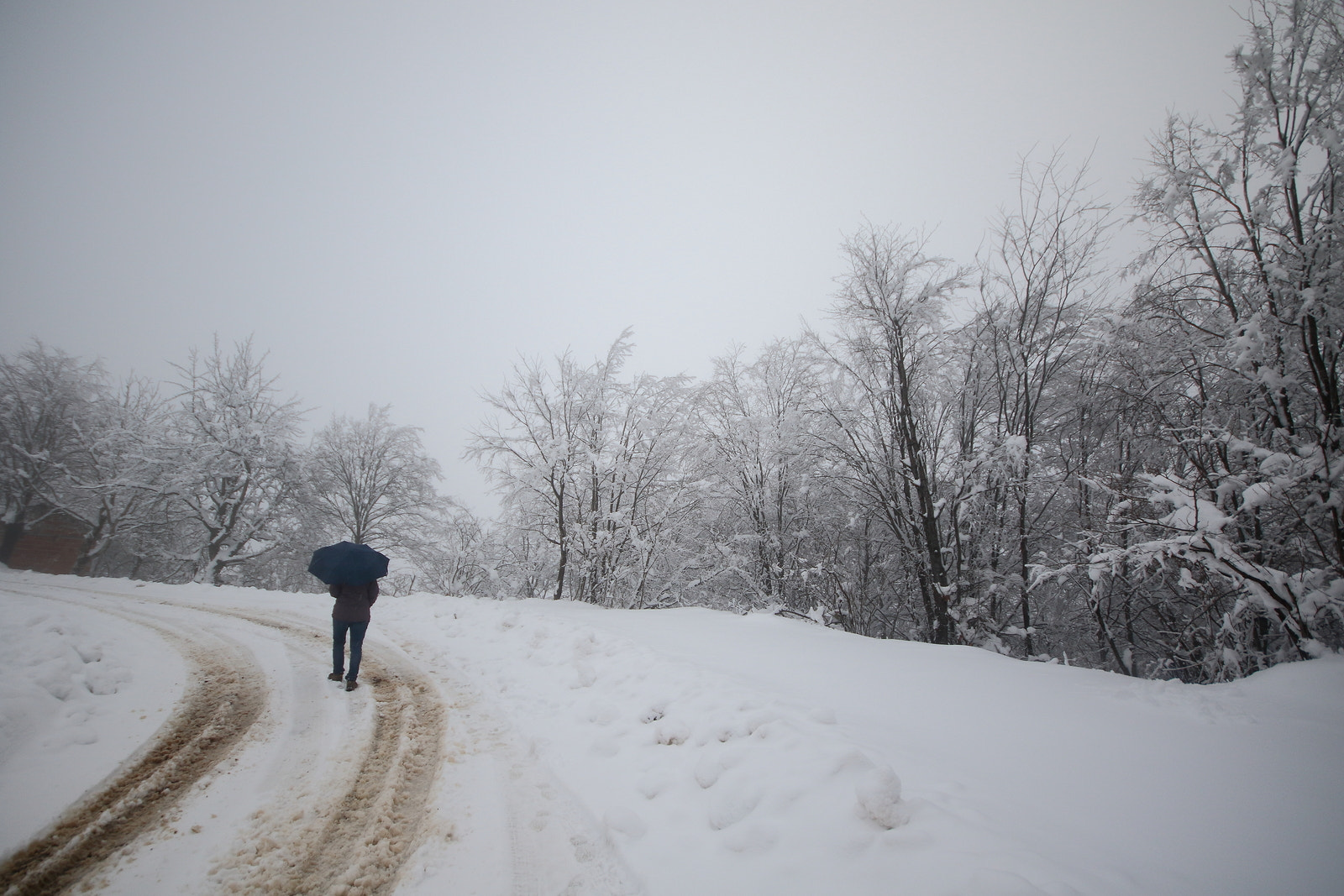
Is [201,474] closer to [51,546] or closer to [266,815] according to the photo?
[51,546]

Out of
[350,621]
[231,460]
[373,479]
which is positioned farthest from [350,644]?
[373,479]

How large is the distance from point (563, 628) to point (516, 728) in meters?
2.93

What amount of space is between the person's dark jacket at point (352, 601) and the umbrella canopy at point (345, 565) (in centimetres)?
7

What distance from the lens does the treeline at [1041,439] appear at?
4812mm

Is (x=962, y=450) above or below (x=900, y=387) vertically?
below

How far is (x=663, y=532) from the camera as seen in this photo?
13273 mm

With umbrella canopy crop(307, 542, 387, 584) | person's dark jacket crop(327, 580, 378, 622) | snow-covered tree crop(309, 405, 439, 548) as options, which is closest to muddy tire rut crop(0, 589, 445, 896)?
person's dark jacket crop(327, 580, 378, 622)

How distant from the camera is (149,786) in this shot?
306 cm

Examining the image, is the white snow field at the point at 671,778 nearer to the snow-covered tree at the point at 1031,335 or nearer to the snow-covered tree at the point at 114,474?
the snow-covered tree at the point at 1031,335

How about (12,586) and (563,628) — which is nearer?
(563,628)

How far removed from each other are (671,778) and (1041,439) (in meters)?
9.07

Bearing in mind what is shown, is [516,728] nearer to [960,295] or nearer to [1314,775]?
[1314,775]

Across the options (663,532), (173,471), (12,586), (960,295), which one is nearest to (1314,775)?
(960,295)

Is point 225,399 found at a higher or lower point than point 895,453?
higher
